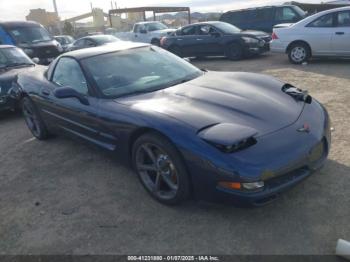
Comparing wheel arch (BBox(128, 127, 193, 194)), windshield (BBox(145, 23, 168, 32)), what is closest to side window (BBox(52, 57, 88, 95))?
wheel arch (BBox(128, 127, 193, 194))

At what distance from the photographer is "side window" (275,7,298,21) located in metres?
13.5

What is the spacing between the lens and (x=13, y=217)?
344 cm

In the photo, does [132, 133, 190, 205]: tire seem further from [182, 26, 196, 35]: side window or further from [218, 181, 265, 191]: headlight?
[182, 26, 196, 35]: side window

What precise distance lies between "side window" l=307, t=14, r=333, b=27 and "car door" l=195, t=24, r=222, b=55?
3.30 metres

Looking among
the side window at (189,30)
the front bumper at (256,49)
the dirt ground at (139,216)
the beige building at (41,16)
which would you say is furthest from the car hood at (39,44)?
the beige building at (41,16)

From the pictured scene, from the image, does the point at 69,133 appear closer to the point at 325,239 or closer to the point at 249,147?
the point at 249,147

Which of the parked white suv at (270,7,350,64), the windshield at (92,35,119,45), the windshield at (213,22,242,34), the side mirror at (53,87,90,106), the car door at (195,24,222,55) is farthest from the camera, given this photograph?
the windshield at (92,35,119,45)

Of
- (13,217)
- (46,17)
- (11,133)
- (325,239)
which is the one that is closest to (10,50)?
(11,133)

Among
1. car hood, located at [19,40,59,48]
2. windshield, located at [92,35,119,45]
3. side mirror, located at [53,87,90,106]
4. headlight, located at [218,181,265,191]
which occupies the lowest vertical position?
windshield, located at [92,35,119,45]

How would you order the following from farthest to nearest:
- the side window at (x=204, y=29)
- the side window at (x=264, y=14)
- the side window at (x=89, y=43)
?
the side window at (x=89, y=43), the side window at (x=264, y=14), the side window at (x=204, y=29)

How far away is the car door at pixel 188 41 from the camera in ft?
41.9

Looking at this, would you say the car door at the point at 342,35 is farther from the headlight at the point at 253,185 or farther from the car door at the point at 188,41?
the headlight at the point at 253,185

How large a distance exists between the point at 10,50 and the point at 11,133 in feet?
9.46

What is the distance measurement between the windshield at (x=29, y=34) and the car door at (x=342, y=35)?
10485mm
